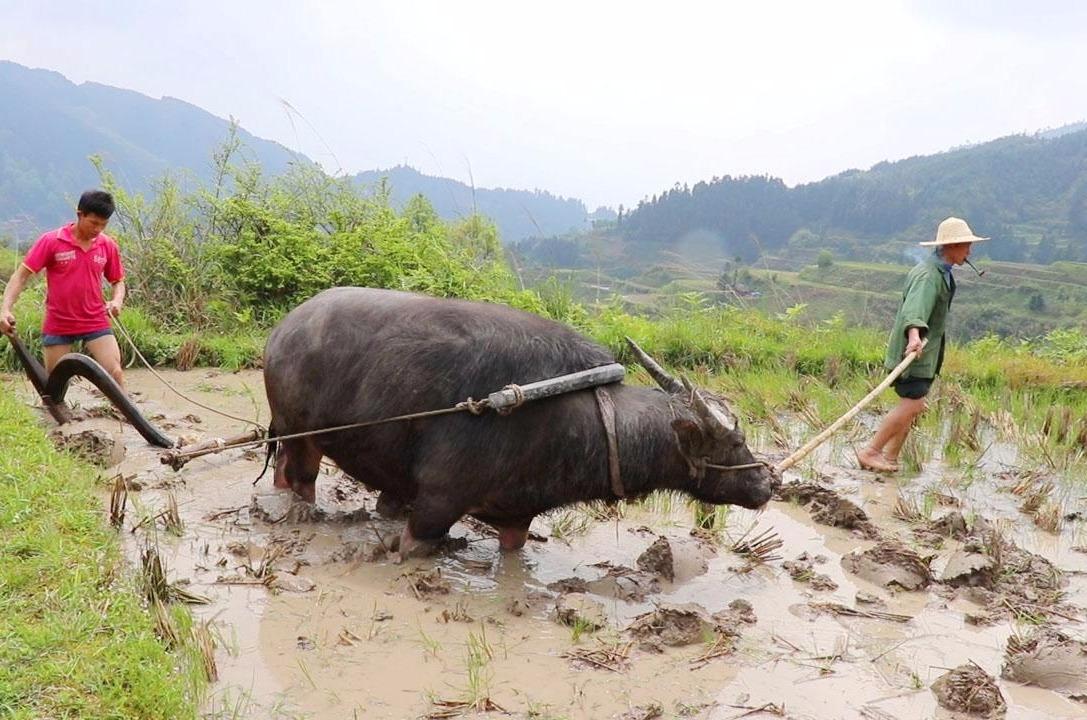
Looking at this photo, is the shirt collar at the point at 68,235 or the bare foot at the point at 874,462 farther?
the bare foot at the point at 874,462

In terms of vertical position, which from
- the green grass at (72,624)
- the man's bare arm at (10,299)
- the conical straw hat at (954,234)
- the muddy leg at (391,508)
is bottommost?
the muddy leg at (391,508)

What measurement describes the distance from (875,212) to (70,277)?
56001mm

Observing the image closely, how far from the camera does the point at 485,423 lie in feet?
12.8

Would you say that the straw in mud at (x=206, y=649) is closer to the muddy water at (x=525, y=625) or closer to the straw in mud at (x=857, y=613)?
the muddy water at (x=525, y=625)

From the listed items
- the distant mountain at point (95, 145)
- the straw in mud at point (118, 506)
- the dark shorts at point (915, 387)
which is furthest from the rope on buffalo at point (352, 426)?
the distant mountain at point (95, 145)

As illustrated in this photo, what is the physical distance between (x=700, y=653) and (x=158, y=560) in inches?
81.1

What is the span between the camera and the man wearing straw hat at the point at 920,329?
5867mm

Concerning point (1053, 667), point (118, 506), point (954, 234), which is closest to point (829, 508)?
point (1053, 667)

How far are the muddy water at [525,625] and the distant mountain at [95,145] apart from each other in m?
63.2

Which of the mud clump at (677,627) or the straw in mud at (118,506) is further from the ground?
the straw in mud at (118,506)

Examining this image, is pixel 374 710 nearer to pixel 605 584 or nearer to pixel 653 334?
pixel 605 584

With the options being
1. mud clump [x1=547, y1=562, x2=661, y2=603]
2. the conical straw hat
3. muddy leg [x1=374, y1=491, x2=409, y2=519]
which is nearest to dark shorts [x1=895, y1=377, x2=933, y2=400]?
the conical straw hat

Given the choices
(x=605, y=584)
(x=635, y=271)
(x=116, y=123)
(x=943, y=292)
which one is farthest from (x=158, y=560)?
(x=116, y=123)

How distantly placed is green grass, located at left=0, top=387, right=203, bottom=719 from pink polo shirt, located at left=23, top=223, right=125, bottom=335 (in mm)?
1688
